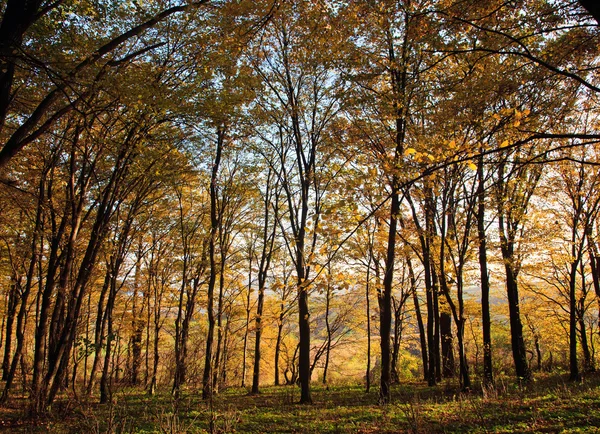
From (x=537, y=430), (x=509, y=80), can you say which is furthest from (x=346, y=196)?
(x=537, y=430)

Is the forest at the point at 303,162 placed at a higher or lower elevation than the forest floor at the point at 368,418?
higher

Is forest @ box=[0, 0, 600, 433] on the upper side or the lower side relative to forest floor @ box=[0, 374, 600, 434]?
upper

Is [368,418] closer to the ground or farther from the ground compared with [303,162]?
closer to the ground

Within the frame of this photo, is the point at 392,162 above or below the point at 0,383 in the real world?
A: above

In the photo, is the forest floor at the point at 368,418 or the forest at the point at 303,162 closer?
the forest at the point at 303,162

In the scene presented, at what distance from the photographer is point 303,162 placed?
1214 cm

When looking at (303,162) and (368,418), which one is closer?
(368,418)

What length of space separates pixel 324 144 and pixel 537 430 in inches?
374

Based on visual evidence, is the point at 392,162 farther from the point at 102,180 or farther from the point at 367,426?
the point at 102,180

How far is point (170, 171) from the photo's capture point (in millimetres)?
10422

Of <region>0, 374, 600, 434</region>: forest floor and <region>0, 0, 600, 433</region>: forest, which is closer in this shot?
<region>0, 0, 600, 433</region>: forest

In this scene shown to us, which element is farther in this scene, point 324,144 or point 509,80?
point 324,144

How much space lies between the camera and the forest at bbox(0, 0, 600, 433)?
401 cm

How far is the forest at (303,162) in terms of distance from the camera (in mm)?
4008
